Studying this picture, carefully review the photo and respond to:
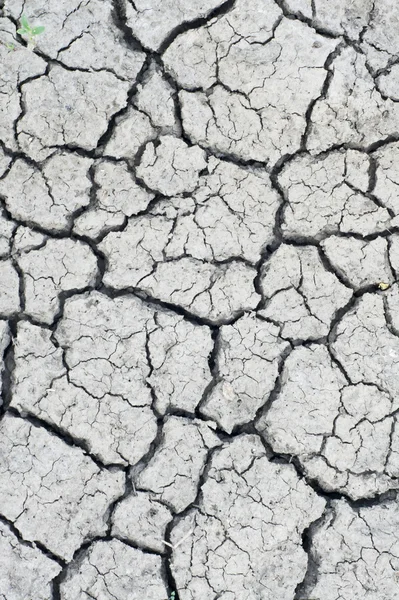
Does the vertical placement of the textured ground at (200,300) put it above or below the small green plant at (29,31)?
below

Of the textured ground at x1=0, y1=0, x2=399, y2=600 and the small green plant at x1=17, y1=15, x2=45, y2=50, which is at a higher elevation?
the small green plant at x1=17, y1=15, x2=45, y2=50

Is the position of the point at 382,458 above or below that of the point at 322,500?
above

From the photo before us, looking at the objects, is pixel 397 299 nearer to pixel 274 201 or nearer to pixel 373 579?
pixel 274 201

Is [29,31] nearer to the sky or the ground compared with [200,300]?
nearer to the sky

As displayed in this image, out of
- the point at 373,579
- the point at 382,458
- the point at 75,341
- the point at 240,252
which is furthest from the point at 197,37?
the point at 373,579
